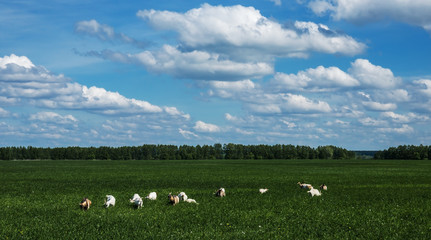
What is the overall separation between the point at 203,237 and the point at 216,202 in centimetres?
988

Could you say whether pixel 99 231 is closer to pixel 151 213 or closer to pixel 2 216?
pixel 151 213

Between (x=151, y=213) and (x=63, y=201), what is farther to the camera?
(x=63, y=201)

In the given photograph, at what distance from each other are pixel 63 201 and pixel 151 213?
28.2 feet

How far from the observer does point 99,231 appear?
57.9 feet

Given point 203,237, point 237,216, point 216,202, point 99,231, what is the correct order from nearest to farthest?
point 203,237 → point 99,231 → point 237,216 → point 216,202

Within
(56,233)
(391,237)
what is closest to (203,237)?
(56,233)

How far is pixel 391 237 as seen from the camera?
54.9 feet

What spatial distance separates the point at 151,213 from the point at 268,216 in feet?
20.8

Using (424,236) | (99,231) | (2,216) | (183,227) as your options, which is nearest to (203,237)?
(183,227)

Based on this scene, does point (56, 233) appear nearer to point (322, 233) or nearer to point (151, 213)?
point (151, 213)

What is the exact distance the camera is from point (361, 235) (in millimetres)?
17094

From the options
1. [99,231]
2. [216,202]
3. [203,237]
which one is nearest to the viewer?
[203,237]

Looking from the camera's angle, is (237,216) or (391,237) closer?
(391,237)

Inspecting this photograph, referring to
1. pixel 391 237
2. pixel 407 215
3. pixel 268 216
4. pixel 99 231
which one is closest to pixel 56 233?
pixel 99 231
